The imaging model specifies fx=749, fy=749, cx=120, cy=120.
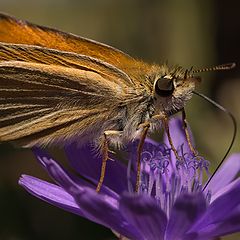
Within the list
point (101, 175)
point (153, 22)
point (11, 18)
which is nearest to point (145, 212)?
point (101, 175)

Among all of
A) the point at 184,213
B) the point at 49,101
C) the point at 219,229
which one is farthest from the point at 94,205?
the point at 49,101

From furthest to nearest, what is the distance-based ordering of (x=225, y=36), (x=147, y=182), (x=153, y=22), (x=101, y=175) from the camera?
(x=225, y=36)
(x=153, y=22)
(x=147, y=182)
(x=101, y=175)

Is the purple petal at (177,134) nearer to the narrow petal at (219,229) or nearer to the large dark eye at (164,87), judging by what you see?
the large dark eye at (164,87)

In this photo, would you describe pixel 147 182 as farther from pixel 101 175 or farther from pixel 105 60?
pixel 105 60

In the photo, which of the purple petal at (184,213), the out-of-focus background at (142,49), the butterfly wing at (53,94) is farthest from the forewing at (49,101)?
the out-of-focus background at (142,49)

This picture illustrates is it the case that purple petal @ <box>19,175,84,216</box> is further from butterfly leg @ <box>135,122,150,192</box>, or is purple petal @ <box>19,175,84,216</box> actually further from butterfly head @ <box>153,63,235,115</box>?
butterfly head @ <box>153,63,235,115</box>

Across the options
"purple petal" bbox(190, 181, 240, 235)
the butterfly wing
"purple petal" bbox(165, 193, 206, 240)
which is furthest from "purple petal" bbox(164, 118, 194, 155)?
"purple petal" bbox(165, 193, 206, 240)
